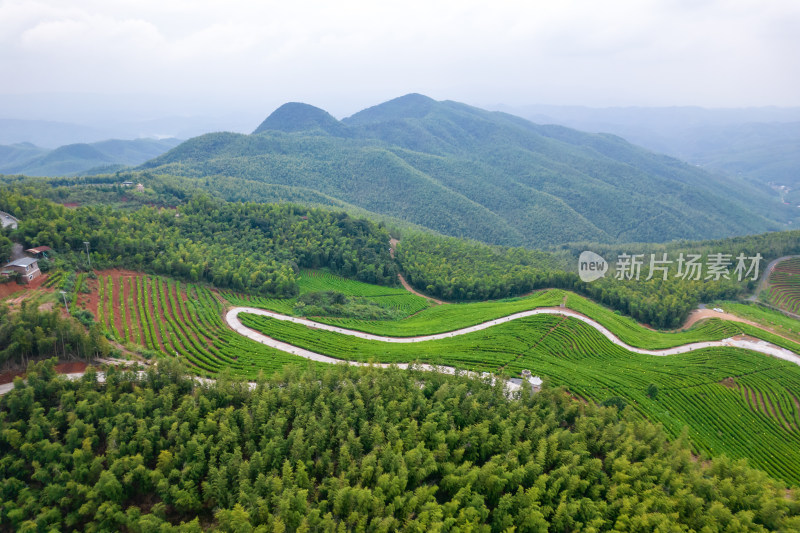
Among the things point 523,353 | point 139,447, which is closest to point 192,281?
point 139,447

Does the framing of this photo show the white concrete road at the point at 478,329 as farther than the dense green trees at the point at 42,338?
Yes

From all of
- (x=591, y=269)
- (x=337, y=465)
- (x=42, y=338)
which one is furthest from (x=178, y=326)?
(x=591, y=269)

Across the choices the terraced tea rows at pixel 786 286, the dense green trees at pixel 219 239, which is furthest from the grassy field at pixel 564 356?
the terraced tea rows at pixel 786 286

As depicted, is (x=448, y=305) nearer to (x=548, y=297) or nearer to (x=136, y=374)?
(x=548, y=297)

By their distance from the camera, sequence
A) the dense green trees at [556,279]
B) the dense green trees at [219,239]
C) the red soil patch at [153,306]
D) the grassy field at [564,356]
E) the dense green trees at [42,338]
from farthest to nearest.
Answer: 1. the dense green trees at [556,279]
2. the dense green trees at [219,239]
3. the red soil patch at [153,306]
4. the grassy field at [564,356]
5. the dense green trees at [42,338]

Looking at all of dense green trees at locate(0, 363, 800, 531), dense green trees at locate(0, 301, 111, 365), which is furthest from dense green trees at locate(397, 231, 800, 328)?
dense green trees at locate(0, 301, 111, 365)

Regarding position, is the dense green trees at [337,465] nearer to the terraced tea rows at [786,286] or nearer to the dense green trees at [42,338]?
the dense green trees at [42,338]
